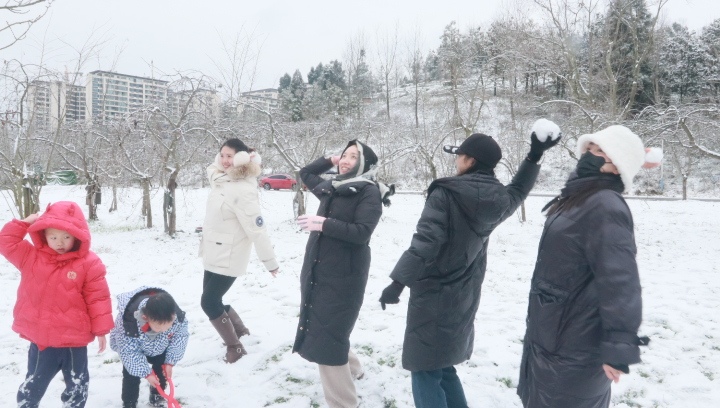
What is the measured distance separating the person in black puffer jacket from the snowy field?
878 mm

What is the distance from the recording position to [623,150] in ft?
6.48

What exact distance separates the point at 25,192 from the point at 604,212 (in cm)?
1207

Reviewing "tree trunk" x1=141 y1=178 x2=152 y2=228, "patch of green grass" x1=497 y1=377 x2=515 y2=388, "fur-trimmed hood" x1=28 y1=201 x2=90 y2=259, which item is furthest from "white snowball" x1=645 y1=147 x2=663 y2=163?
"tree trunk" x1=141 y1=178 x2=152 y2=228

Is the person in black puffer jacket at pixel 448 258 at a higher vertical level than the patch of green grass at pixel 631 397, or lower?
higher

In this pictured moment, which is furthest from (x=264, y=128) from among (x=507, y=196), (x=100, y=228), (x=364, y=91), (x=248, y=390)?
(x=364, y=91)

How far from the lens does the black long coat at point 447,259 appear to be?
2.36m

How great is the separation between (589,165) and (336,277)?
1514 mm

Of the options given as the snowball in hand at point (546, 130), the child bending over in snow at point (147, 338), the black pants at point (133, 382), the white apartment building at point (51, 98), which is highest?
the white apartment building at point (51, 98)

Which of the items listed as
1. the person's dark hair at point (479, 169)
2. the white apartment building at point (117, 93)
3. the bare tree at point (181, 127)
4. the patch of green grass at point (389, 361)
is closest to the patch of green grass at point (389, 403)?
the patch of green grass at point (389, 361)

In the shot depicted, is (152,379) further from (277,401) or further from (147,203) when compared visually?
(147,203)

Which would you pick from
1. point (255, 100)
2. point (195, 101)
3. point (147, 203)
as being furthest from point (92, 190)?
point (255, 100)

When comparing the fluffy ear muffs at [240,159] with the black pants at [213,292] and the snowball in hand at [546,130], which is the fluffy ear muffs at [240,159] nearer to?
the black pants at [213,292]

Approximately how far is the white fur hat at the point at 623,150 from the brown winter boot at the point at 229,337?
2.81 meters

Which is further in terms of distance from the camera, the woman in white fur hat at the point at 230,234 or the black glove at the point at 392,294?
the woman in white fur hat at the point at 230,234
